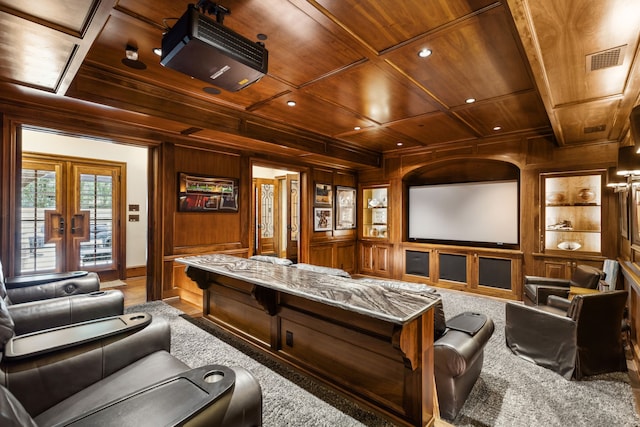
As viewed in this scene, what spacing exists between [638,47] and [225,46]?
2695 mm

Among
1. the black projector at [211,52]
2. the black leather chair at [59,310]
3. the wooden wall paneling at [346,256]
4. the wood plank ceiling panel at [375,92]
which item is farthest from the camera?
the wooden wall paneling at [346,256]

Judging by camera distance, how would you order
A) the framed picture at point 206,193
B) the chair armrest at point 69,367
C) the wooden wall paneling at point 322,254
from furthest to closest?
the wooden wall paneling at point 322,254, the framed picture at point 206,193, the chair armrest at point 69,367

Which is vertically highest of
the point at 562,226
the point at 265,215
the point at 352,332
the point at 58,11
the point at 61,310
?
the point at 58,11

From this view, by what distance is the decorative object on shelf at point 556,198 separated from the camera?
469 cm

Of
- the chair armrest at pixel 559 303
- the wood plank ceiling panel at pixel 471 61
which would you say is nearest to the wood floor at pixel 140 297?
the wood plank ceiling panel at pixel 471 61

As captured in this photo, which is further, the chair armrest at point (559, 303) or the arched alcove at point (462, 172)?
the arched alcove at point (462, 172)

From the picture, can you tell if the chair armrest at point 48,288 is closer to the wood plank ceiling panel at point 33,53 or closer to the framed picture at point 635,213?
the wood plank ceiling panel at point 33,53

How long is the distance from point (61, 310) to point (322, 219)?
473cm

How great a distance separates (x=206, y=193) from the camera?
4.60 m

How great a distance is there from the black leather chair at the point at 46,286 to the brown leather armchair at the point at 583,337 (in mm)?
4194

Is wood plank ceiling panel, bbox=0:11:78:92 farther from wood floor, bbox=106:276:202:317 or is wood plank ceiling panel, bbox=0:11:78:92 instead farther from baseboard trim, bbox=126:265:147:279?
baseboard trim, bbox=126:265:147:279

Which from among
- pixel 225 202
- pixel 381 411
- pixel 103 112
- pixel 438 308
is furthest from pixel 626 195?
pixel 103 112

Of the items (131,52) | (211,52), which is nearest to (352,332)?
(211,52)

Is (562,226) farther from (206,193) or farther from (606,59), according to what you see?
(206,193)
